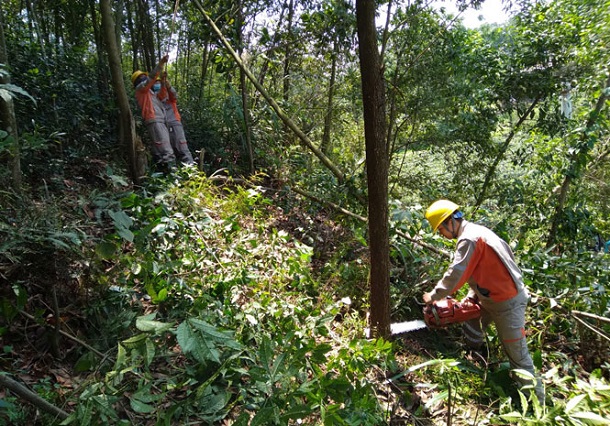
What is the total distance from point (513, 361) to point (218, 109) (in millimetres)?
5487

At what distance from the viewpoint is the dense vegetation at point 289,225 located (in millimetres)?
1983

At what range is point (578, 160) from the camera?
5020 millimetres

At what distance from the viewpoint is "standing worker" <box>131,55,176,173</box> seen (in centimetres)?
516

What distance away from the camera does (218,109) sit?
6.55 m

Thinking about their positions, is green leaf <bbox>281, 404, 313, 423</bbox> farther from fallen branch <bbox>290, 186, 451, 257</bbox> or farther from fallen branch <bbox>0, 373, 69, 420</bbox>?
fallen branch <bbox>290, 186, 451, 257</bbox>

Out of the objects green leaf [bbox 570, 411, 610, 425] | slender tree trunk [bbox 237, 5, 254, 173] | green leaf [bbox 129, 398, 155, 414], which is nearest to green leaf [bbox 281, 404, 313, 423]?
green leaf [bbox 129, 398, 155, 414]

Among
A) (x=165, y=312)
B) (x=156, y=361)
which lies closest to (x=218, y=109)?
(x=165, y=312)

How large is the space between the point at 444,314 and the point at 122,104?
382 cm

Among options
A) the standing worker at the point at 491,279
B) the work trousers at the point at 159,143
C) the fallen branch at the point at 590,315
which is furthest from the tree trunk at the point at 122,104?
the fallen branch at the point at 590,315

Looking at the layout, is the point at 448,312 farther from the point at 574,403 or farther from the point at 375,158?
the point at 574,403

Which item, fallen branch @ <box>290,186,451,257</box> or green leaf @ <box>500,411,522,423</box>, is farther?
fallen branch @ <box>290,186,451,257</box>

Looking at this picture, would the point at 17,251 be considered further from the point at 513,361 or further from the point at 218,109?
the point at 218,109

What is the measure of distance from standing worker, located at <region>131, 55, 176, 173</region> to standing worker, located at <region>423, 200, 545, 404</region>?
3544 millimetres

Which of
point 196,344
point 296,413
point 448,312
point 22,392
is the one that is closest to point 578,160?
point 448,312
